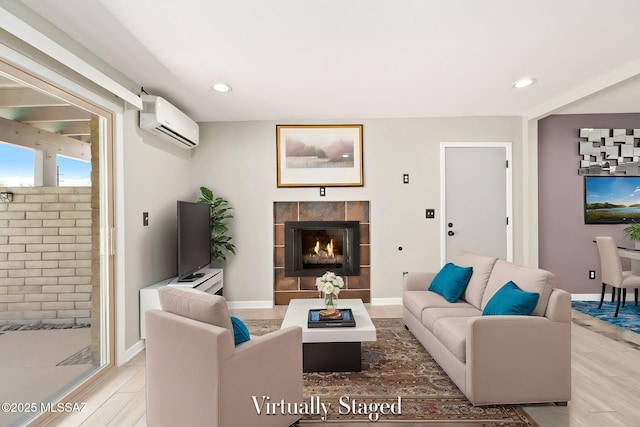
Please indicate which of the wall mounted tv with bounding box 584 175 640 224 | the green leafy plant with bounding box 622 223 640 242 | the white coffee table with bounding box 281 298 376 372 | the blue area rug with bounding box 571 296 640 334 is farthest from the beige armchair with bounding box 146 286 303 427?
the green leafy plant with bounding box 622 223 640 242

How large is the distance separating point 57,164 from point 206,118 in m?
2.29

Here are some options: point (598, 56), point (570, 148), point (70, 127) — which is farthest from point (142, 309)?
point (570, 148)

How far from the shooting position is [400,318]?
393 cm

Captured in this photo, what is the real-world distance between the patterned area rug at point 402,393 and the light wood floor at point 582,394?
0.57 feet

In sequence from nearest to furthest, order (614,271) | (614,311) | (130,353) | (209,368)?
1. (209,368)
2. (130,353)
3. (614,271)
4. (614,311)

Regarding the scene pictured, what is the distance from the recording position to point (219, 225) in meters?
4.30

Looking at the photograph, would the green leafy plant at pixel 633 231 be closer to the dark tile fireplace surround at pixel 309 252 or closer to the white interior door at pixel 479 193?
the white interior door at pixel 479 193

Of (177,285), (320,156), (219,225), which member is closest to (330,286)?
(177,285)

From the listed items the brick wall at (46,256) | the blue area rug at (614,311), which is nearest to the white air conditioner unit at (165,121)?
the brick wall at (46,256)

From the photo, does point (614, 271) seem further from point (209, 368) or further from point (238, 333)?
point (209, 368)

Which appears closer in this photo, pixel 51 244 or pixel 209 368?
pixel 209 368

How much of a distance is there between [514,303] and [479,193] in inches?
103

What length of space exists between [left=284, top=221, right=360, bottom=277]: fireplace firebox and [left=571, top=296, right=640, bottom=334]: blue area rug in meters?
2.82

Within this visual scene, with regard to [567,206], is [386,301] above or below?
below
